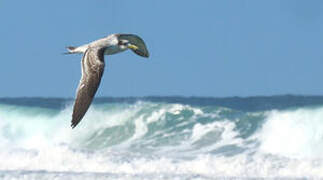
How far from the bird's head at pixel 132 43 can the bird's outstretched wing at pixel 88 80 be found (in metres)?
0.53

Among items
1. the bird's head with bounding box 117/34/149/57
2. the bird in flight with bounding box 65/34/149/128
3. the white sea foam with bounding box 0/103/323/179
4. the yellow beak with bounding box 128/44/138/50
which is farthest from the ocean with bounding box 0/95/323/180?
the bird in flight with bounding box 65/34/149/128

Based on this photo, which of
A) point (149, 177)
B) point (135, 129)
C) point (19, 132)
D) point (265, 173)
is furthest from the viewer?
point (19, 132)

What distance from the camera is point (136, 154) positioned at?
19.1m

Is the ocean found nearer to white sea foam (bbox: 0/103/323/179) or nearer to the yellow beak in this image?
white sea foam (bbox: 0/103/323/179)

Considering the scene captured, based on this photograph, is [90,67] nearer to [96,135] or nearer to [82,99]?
[82,99]

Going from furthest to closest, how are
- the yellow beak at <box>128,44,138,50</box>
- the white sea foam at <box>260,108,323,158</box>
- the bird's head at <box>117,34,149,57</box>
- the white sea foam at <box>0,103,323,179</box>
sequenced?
the white sea foam at <box>260,108,323,158</box>
the white sea foam at <box>0,103,323,179</box>
the yellow beak at <box>128,44,138,50</box>
the bird's head at <box>117,34,149,57</box>

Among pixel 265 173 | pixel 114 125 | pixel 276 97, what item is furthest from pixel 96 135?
pixel 276 97

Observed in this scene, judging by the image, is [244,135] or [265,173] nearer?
[265,173]

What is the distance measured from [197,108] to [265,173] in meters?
8.68

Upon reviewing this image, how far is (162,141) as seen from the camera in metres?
21.9

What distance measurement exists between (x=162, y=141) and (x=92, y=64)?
39.3ft

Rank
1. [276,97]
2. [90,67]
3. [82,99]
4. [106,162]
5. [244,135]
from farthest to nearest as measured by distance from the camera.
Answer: [276,97] → [244,135] → [106,162] → [90,67] → [82,99]

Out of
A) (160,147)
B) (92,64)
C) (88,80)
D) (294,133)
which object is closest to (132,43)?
(92,64)

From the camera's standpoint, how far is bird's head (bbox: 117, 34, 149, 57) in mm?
11039
